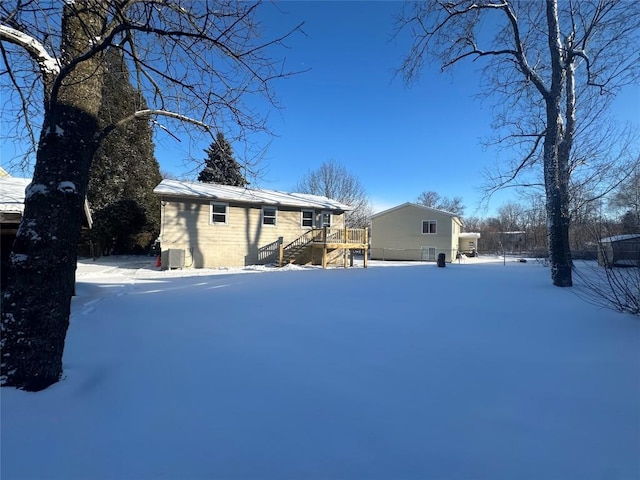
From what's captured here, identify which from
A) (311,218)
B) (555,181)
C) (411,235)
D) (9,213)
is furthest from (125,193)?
(411,235)

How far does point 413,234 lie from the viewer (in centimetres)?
2738

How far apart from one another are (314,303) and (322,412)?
414 cm

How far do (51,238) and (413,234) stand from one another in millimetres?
26784

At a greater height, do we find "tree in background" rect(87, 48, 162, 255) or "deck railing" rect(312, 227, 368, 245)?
"tree in background" rect(87, 48, 162, 255)

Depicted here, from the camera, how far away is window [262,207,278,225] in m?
16.5

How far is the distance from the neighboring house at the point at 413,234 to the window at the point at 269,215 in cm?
1423

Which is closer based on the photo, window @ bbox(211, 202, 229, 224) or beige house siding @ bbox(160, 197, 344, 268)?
beige house siding @ bbox(160, 197, 344, 268)

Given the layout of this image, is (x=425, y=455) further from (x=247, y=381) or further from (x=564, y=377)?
(x=564, y=377)

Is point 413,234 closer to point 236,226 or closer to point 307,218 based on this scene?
point 307,218

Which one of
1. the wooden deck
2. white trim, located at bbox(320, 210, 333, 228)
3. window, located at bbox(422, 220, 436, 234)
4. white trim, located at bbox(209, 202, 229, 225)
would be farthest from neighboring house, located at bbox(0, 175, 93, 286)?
window, located at bbox(422, 220, 436, 234)

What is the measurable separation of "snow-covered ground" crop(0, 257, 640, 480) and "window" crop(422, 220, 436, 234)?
2231 cm

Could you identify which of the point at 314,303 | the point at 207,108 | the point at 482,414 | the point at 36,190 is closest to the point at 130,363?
the point at 36,190

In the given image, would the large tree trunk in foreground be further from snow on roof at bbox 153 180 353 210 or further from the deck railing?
the deck railing

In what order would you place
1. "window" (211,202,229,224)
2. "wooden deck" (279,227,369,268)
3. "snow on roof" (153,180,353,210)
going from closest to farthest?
"snow on roof" (153,180,353,210)
"window" (211,202,229,224)
"wooden deck" (279,227,369,268)
